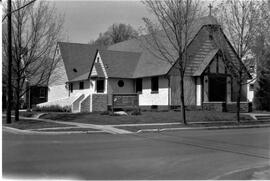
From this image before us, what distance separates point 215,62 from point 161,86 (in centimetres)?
489

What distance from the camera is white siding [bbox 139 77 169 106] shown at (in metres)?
32.2

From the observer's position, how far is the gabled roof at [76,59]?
40688 millimetres

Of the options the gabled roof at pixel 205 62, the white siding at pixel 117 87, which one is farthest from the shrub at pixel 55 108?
the gabled roof at pixel 205 62

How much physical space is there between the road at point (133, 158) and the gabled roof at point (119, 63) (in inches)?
794

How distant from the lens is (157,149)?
499 inches

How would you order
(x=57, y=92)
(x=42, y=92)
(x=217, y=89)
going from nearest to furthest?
1. (x=217, y=89)
2. (x=57, y=92)
3. (x=42, y=92)

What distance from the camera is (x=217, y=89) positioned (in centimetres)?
3316

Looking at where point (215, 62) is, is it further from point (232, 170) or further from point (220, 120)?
point (232, 170)

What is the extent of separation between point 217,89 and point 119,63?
9124 mm

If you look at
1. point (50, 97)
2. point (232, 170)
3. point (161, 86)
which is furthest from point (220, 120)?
point (50, 97)

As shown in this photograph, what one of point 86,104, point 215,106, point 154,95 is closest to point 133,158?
point 215,106

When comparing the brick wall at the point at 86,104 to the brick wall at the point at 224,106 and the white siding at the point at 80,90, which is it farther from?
the brick wall at the point at 224,106

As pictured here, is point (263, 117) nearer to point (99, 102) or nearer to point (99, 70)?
point (99, 102)

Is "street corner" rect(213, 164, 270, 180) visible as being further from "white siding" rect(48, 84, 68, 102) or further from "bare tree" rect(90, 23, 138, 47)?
"bare tree" rect(90, 23, 138, 47)
